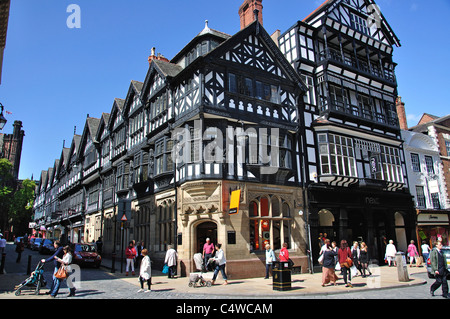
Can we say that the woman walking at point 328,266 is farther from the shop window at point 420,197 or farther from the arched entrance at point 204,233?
the shop window at point 420,197

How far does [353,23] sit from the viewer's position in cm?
2459

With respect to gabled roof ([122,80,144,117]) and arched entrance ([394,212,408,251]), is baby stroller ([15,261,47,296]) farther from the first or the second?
arched entrance ([394,212,408,251])

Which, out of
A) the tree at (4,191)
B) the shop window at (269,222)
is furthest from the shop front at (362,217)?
the tree at (4,191)

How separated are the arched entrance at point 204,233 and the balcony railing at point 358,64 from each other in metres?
13.5

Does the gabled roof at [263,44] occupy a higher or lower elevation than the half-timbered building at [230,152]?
higher

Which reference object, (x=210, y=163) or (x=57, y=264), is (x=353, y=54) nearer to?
(x=210, y=163)

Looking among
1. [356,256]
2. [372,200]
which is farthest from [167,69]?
[372,200]

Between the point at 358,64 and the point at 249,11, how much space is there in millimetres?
8918

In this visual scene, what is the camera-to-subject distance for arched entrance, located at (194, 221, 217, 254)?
643 inches

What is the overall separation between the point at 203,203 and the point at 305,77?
11.4 metres

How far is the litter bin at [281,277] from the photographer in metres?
11.4

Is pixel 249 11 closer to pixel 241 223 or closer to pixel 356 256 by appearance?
pixel 241 223
